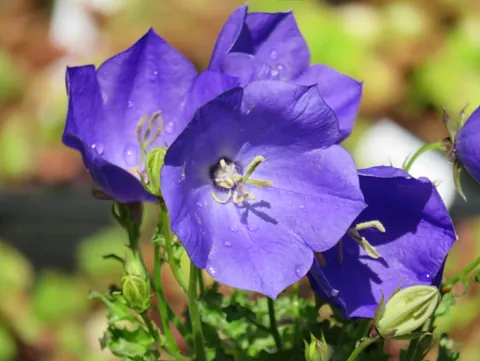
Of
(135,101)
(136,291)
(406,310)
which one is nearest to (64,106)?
(135,101)

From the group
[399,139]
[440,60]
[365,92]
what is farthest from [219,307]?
[440,60]

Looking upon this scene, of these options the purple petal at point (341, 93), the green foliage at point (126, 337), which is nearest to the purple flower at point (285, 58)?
the purple petal at point (341, 93)

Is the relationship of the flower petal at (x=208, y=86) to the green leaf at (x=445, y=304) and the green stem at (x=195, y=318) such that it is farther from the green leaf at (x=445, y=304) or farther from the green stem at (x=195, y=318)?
the green leaf at (x=445, y=304)

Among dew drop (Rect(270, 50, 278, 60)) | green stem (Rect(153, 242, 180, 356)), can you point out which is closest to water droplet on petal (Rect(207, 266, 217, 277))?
green stem (Rect(153, 242, 180, 356))

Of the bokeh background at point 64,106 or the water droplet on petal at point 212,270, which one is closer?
the water droplet on petal at point 212,270

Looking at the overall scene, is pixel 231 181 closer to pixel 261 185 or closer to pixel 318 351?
pixel 261 185

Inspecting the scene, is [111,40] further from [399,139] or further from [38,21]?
[399,139]
